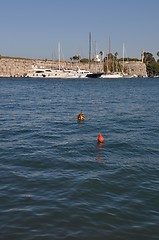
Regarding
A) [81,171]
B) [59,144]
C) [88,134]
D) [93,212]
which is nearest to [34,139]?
[59,144]

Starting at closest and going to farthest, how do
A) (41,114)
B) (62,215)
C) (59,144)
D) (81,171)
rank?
1. (62,215)
2. (81,171)
3. (59,144)
4. (41,114)

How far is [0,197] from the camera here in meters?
9.60

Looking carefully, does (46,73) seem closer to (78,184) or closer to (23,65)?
(23,65)

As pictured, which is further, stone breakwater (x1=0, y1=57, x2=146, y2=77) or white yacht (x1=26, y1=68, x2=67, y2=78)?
stone breakwater (x1=0, y1=57, x2=146, y2=77)

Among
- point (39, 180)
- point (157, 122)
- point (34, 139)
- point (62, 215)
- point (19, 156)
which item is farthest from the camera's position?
point (157, 122)

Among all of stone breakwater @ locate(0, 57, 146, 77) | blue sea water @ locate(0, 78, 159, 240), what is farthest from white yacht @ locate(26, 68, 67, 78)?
blue sea water @ locate(0, 78, 159, 240)

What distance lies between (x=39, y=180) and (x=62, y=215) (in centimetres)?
283

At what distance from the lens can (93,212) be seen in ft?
28.7

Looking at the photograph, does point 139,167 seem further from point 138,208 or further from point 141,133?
point 141,133

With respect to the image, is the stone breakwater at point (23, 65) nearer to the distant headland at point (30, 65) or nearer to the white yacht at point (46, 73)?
the distant headland at point (30, 65)

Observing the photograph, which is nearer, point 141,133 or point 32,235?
point 32,235

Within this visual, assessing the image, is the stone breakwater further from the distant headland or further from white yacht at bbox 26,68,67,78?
white yacht at bbox 26,68,67,78

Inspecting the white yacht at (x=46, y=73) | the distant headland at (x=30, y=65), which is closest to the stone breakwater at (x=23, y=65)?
the distant headland at (x=30, y=65)

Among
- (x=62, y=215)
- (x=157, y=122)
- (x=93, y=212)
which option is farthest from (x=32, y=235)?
(x=157, y=122)
